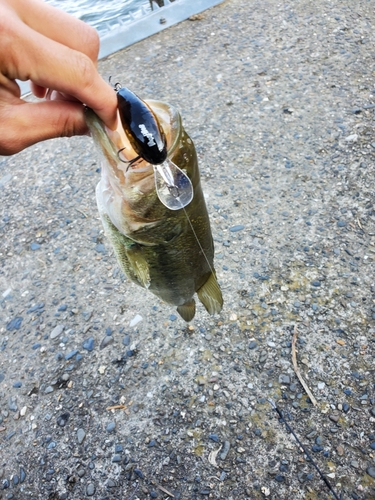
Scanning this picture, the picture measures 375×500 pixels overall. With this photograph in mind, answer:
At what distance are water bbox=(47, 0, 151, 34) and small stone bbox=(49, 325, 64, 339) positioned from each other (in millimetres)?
6253

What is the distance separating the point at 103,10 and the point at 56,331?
7453 millimetres

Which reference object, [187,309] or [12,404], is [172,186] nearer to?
[187,309]

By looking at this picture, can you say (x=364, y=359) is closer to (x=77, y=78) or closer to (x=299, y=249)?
(x=299, y=249)

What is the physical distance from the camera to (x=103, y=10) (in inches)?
314

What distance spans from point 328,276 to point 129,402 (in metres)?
1.56

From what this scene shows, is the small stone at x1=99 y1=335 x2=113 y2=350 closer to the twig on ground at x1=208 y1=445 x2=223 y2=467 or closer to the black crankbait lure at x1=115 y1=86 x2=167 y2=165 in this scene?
the twig on ground at x1=208 y1=445 x2=223 y2=467

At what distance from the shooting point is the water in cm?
754

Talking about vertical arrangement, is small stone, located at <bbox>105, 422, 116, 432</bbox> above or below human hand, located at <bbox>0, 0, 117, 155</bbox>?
below

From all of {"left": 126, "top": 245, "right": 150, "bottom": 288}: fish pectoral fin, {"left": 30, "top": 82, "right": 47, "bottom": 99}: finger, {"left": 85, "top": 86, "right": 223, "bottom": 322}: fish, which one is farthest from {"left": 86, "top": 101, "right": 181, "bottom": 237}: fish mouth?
{"left": 30, "top": 82, "right": 47, "bottom": 99}: finger

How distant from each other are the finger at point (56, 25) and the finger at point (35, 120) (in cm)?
20

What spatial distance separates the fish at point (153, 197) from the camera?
1.27m

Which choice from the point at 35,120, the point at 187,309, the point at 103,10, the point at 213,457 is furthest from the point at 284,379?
the point at 103,10

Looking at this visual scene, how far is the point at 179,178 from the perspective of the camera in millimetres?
1487

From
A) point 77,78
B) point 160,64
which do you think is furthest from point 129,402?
point 160,64
